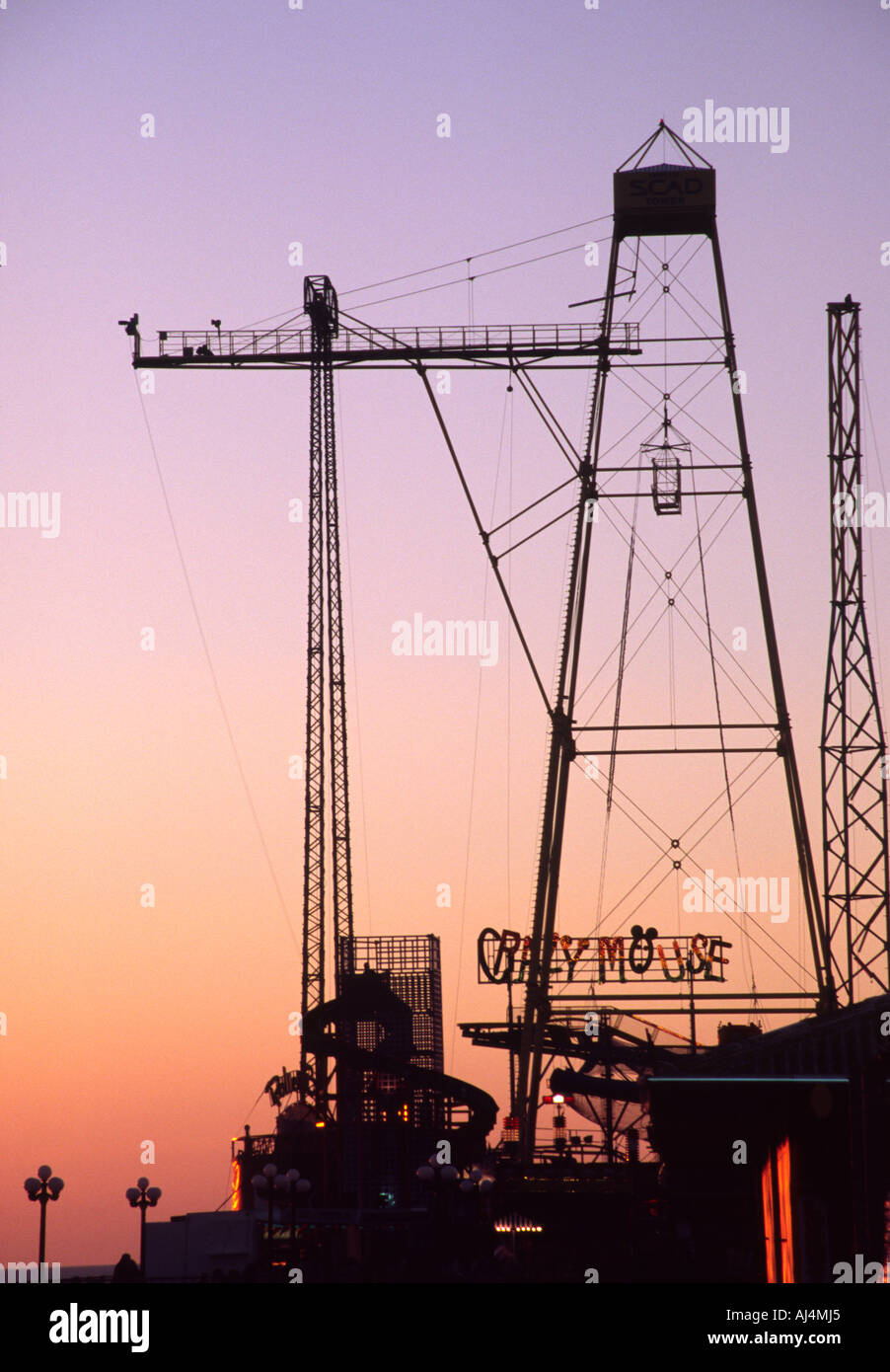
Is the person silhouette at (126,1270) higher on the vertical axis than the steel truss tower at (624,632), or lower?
lower

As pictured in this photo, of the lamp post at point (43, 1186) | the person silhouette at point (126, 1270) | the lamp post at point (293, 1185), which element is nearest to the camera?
the person silhouette at point (126, 1270)

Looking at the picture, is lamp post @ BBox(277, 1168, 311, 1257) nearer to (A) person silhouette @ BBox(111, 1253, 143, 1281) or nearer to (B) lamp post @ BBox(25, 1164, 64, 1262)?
(B) lamp post @ BBox(25, 1164, 64, 1262)

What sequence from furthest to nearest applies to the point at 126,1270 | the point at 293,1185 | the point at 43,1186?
1. the point at 293,1185
2. the point at 43,1186
3. the point at 126,1270

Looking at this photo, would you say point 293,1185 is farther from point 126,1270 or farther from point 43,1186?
point 126,1270

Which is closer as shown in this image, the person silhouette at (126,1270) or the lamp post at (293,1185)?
the person silhouette at (126,1270)

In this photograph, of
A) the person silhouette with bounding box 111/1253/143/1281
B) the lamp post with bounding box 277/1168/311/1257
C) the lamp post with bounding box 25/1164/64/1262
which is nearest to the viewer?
the person silhouette with bounding box 111/1253/143/1281

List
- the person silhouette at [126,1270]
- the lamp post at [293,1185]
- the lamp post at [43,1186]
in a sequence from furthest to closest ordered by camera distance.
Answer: the lamp post at [293,1185] → the lamp post at [43,1186] → the person silhouette at [126,1270]

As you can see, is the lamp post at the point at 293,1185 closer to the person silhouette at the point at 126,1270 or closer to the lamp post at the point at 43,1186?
the lamp post at the point at 43,1186

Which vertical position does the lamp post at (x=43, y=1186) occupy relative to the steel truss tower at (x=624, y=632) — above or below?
below

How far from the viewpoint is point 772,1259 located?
40500 mm
